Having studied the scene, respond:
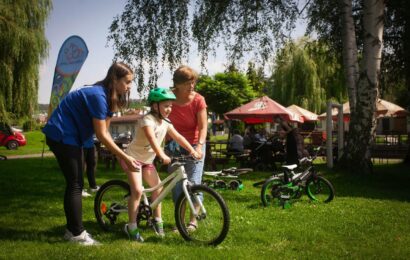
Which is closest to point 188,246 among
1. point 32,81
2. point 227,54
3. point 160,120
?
point 160,120

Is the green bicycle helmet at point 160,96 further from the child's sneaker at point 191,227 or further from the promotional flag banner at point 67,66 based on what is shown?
the promotional flag banner at point 67,66

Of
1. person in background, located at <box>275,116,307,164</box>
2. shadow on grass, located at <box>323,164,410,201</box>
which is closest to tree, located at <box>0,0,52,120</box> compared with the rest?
person in background, located at <box>275,116,307,164</box>

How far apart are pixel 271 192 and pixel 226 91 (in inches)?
1416

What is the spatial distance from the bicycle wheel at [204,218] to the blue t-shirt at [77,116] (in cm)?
120

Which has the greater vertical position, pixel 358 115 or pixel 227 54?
pixel 227 54

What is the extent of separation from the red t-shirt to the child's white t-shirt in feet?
1.21

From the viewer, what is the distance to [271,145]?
1371cm

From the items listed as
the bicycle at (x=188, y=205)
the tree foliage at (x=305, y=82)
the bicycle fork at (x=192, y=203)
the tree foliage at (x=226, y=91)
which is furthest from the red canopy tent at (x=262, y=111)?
the tree foliage at (x=226, y=91)

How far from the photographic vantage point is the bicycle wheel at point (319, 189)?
24.5ft

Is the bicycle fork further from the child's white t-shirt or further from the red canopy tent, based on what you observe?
the red canopy tent

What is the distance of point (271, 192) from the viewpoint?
23.4 feet

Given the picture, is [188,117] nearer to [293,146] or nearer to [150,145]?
[150,145]

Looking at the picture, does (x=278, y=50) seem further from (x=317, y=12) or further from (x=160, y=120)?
(x=160, y=120)

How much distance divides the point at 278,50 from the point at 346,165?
3763 mm
